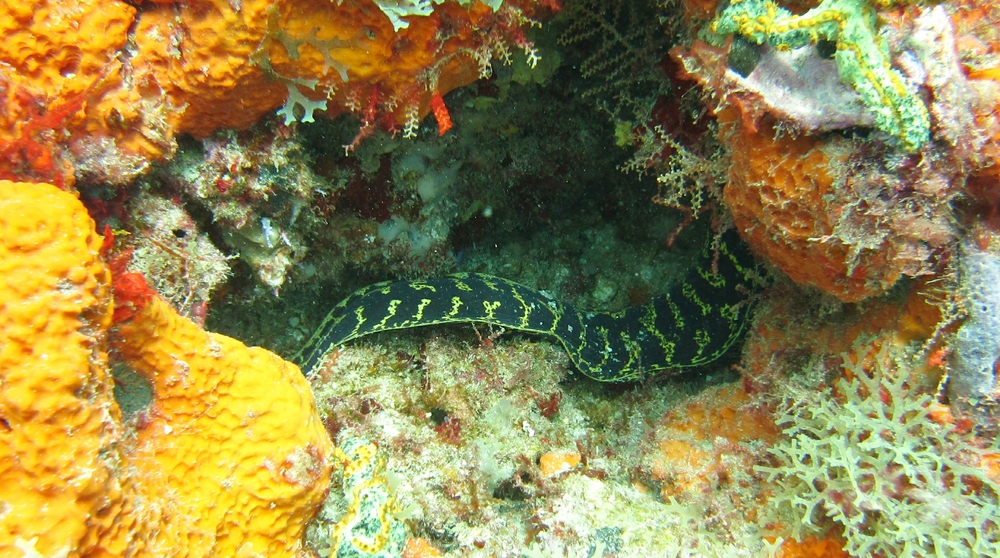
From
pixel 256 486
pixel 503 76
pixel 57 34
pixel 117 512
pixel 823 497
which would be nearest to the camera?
pixel 117 512

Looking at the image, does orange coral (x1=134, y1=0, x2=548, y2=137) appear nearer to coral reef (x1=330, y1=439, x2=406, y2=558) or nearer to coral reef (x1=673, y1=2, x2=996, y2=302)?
coral reef (x1=673, y1=2, x2=996, y2=302)

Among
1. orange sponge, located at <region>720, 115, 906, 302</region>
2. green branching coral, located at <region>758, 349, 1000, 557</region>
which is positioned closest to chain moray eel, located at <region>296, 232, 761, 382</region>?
orange sponge, located at <region>720, 115, 906, 302</region>

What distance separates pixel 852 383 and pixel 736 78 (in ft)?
6.64

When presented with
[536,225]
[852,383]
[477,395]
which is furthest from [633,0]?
[477,395]

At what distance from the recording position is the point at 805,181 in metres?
2.39

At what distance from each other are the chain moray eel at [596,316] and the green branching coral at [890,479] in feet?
4.95

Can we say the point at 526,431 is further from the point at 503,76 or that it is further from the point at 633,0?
the point at 633,0

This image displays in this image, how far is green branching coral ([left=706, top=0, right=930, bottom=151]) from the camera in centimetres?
202

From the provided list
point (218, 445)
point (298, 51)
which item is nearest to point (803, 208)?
point (298, 51)

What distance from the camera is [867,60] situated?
2014mm

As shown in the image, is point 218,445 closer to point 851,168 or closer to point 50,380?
point 50,380

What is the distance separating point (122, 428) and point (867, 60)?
140 inches

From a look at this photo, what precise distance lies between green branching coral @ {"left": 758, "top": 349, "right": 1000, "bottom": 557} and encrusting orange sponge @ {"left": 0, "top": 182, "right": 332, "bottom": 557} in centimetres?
286

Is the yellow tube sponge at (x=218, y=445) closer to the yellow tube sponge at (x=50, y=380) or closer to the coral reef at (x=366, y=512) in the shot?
the coral reef at (x=366, y=512)
